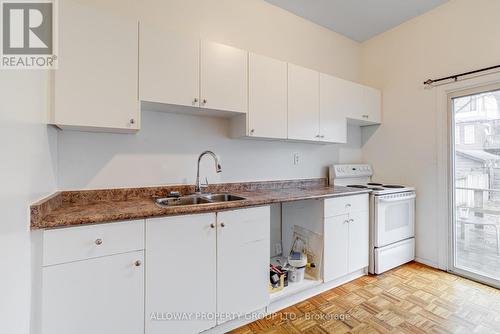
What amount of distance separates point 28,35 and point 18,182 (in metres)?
0.86

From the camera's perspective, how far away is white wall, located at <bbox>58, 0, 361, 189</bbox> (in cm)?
170

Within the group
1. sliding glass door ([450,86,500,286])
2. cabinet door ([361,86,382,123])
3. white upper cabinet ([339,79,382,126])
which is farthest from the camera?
cabinet door ([361,86,382,123])

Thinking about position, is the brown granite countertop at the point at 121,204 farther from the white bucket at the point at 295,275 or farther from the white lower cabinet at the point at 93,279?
the white bucket at the point at 295,275

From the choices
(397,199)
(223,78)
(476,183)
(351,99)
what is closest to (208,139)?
(223,78)

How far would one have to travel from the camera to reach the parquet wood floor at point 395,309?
1.62m

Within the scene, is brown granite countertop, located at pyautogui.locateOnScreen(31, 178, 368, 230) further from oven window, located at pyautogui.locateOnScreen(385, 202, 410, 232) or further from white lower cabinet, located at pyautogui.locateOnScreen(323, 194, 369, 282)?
oven window, located at pyautogui.locateOnScreen(385, 202, 410, 232)

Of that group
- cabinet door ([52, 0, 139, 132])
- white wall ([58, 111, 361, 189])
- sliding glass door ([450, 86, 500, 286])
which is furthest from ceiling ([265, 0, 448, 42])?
cabinet door ([52, 0, 139, 132])

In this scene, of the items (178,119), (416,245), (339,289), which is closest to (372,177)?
(416,245)

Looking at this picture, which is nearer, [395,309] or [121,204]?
[121,204]

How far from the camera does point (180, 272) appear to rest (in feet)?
4.58

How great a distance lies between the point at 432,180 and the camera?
8.36 feet

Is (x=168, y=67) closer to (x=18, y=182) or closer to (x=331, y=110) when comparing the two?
(x=18, y=182)

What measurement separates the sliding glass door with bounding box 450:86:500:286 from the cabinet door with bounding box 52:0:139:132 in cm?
300

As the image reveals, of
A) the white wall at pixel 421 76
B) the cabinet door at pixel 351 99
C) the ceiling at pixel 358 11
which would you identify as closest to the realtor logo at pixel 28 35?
the ceiling at pixel 358 11
